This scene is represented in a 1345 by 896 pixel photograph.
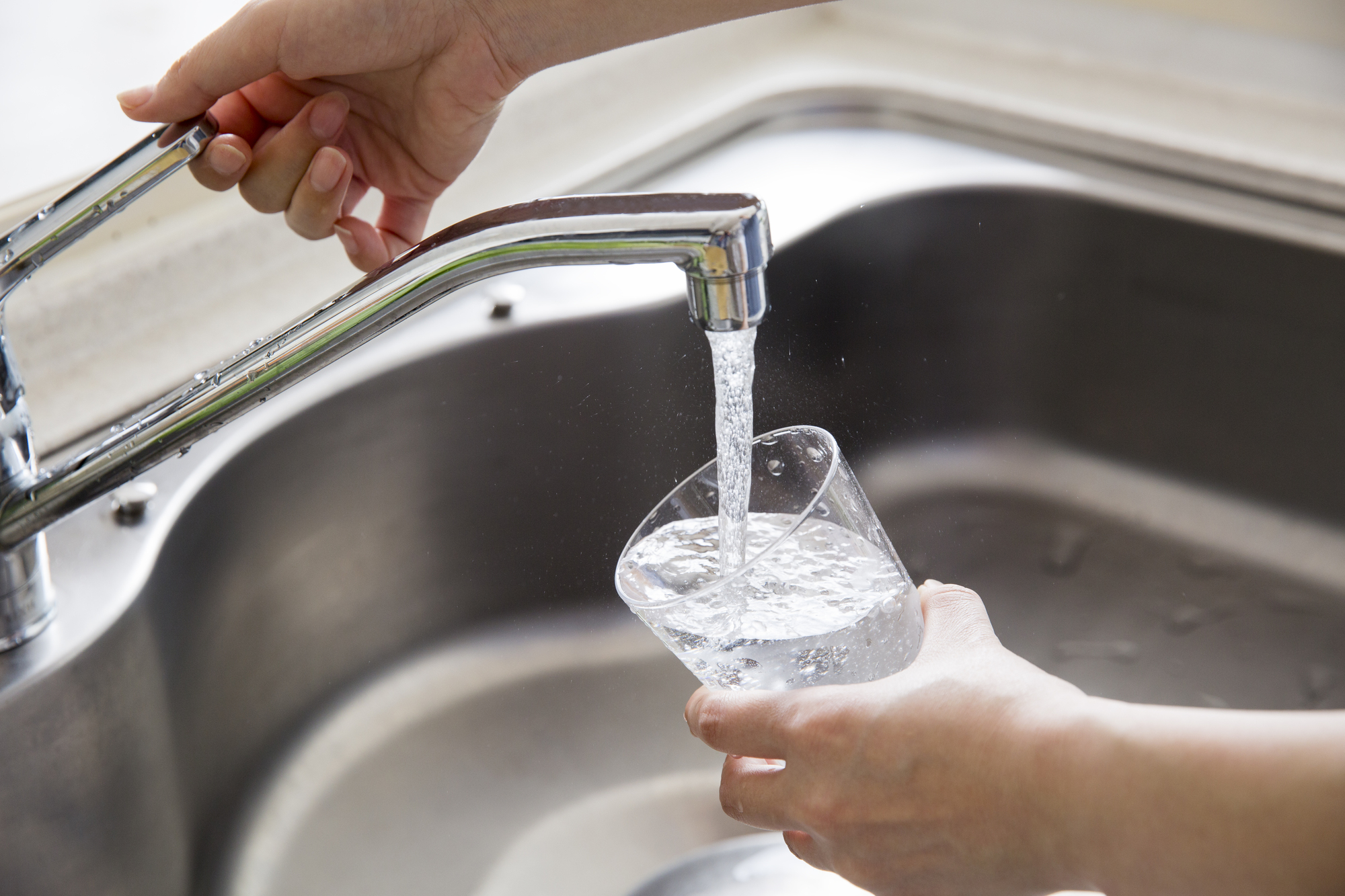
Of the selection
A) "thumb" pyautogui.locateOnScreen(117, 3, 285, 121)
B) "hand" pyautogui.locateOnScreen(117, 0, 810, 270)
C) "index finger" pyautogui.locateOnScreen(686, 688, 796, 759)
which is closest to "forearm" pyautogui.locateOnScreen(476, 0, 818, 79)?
"hand" pyautogui.locateOnScreen(117, 0, 810, 270)

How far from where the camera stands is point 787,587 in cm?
44

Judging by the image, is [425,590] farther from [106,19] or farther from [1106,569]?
[106,19]

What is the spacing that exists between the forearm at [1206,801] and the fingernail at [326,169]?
407mm

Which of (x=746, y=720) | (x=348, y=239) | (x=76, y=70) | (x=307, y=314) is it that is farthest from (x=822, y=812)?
(x=76, y=70)

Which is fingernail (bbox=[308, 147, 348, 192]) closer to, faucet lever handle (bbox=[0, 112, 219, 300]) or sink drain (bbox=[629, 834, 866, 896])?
faucet lever handle (bbox=[0, 112, 219, 300])

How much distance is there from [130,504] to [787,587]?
34 cm

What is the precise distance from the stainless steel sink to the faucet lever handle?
163 mm

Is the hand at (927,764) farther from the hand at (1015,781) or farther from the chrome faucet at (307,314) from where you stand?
the chrome faucet at (307,314)

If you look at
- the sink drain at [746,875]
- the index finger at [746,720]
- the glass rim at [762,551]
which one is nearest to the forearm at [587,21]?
the glass rim at [762,551]

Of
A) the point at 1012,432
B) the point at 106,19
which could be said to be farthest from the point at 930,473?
the point at 106,19

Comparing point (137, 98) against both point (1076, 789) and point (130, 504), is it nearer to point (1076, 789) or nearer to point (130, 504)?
point (130, 504)

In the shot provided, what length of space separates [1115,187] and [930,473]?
9.8 inches

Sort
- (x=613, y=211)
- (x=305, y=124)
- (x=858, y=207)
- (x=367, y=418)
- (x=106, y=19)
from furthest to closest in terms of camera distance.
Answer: (x=106, y=19), (x=858, y=207), (x=367, y=418), (x=305, y=124), (x=613, y=211)

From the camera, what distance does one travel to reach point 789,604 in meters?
0.44
